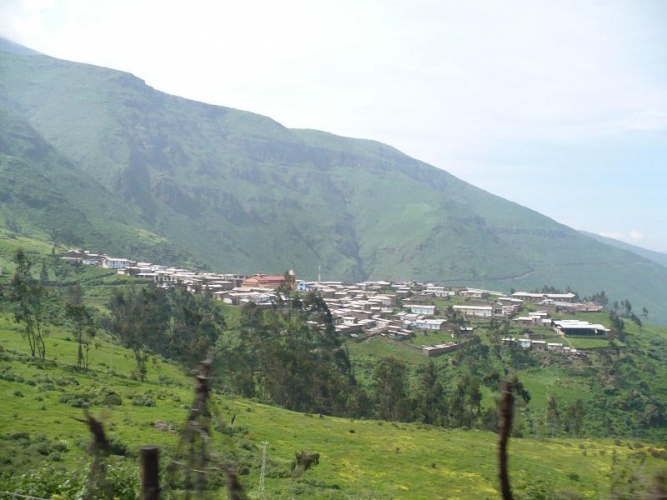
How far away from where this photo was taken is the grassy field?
2061cm

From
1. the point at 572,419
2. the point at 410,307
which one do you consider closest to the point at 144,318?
the point at 572,419

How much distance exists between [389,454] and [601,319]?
74624 millimetres

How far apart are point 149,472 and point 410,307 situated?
294 feet

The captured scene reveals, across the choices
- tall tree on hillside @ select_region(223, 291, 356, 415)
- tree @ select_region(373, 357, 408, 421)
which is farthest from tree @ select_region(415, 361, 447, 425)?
tall tree on hillside @ select_region(223, 291, 356, 415)

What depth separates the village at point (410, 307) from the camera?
239ft

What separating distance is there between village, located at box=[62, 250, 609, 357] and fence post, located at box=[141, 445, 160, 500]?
6402 cm

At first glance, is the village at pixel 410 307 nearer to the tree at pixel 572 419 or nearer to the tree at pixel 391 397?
the tree at pixel 572 419

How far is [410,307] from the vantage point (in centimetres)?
9238

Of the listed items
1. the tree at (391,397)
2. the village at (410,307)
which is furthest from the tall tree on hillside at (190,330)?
the tree at (391,397)

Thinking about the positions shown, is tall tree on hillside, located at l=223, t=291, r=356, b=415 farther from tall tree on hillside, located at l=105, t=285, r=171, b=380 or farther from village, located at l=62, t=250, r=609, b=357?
village, located at l=62, t=250, r=609, b=357

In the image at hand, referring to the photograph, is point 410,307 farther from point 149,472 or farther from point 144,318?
point 149,472

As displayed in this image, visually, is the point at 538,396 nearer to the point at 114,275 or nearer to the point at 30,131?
the point at 114,275

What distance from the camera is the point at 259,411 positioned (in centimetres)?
3503

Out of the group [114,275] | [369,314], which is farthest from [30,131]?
[369,314]
